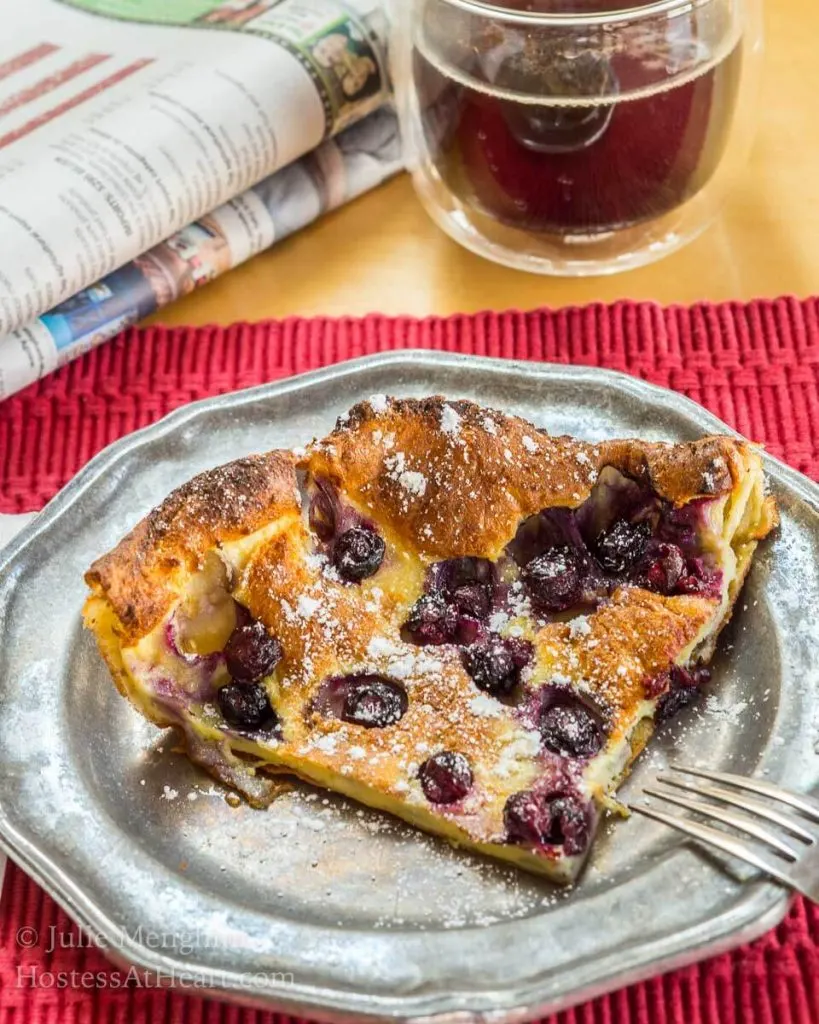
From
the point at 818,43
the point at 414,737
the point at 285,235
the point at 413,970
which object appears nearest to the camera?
the point at 413,970

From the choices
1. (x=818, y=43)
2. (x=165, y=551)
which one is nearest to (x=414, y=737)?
(x=165, y=551)

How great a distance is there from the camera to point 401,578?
158 cm

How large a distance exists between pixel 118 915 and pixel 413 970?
0.31 metres

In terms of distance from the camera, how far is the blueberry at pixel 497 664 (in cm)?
148

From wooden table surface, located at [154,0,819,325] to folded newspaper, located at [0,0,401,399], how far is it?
0.17 ft

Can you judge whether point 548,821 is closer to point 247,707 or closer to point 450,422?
point 247,707

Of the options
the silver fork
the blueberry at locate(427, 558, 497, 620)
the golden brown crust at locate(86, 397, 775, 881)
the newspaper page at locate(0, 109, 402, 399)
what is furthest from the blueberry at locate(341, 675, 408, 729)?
the newspaper page at locate(0, 109, 402, 399)

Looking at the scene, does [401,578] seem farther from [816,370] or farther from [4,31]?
[4,31]

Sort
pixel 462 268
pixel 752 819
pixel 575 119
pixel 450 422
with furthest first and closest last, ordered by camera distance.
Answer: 1. pixel 462 268
2. pixel 575 119
3. pixel 450 422
4. pixel 752 819

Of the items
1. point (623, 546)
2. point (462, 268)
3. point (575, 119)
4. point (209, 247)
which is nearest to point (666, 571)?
point (623, 546)

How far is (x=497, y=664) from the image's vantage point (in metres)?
1.48

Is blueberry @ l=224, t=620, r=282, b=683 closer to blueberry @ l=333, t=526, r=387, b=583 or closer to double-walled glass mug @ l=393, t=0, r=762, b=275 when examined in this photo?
blueberry @ l=333, t=526, r=387, b=583

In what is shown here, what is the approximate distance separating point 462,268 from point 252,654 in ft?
3.56

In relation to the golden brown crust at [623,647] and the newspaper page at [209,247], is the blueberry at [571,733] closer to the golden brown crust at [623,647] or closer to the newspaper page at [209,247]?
the golden brown crust at [623,647]
